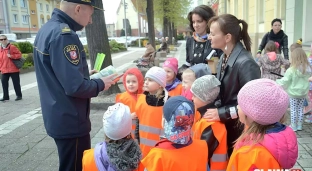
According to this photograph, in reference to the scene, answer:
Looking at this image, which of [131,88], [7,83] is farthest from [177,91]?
[7,83]

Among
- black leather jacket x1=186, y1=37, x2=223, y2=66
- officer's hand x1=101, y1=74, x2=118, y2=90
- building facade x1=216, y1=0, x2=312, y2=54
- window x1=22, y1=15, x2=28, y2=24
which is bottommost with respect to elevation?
officer's hand x1=101, y1=74, x2=118, y2=90

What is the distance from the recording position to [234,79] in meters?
2.31

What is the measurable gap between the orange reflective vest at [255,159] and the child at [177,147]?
33 centimetres

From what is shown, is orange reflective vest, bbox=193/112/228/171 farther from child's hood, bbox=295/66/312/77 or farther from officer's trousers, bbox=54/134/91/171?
child's hood, bbox=295/66/312/77

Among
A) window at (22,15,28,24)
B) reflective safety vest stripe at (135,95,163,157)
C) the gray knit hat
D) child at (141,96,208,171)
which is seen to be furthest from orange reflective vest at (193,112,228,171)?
window at (22,15,28,24)

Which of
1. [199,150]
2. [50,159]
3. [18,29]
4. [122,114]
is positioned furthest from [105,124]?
[18,29]

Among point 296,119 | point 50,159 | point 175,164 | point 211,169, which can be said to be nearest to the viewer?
point 175,164

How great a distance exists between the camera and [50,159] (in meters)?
4.02

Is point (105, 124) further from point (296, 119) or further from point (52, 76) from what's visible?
point (296, 119)

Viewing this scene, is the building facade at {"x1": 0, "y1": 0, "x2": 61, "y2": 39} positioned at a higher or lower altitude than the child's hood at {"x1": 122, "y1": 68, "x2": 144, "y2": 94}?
higher

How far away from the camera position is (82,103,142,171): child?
1997mm

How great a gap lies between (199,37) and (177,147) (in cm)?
193

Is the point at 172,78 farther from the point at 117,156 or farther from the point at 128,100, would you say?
the point at 117,156

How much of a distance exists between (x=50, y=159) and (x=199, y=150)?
2.76 m
